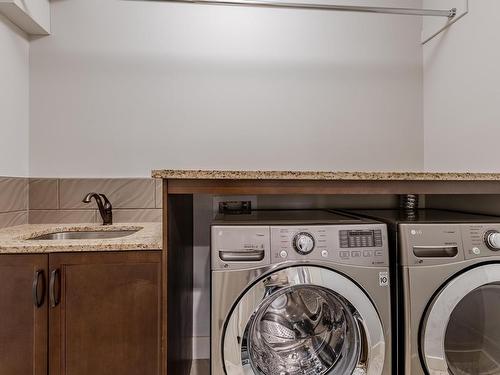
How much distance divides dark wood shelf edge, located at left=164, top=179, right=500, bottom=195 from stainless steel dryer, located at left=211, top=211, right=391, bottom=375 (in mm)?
137

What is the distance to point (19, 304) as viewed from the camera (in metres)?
1.31

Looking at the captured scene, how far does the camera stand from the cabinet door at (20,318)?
1.31 m

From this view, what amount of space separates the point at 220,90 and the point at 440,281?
5.21 feet

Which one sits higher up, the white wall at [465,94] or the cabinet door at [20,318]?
the white wall at [465,94]

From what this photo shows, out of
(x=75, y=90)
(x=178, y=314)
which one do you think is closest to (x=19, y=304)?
(x=178, y=314)

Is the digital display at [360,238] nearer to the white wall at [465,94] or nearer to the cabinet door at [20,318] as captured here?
the white wall at [465,94]

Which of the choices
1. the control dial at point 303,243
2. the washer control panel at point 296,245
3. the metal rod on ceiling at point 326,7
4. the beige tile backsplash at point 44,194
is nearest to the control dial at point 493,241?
the washer control panel at point 296,245

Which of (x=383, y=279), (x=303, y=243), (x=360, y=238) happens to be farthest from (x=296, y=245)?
(x=383, y=279)

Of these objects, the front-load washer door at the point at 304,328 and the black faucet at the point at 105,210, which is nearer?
the front-load washer door at the point at 304,328

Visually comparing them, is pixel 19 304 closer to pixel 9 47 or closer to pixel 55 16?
pixel 9 47

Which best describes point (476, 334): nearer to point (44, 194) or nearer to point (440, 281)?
point (440, 281)

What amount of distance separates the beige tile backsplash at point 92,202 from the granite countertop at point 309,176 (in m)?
0.84

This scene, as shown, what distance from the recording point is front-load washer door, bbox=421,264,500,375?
133 centimetres

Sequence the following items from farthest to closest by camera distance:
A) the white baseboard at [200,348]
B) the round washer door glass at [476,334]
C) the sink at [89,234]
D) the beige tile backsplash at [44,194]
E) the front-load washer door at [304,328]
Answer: the white baseboard at [200,348], the beige tile backsplash at [44,194], the sink at [89,234], the round washer door glass at [476,334], the front-load washer door at [304,328]
